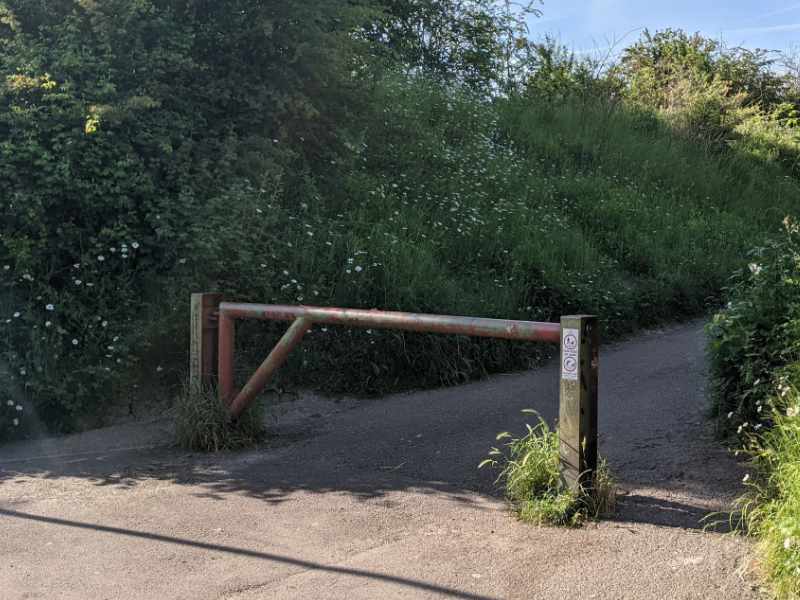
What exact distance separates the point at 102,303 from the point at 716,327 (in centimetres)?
467

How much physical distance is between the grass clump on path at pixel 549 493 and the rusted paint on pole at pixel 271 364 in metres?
1.66

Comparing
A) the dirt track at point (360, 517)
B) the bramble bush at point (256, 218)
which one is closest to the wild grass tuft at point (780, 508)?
the dirt track at point (360, 517)

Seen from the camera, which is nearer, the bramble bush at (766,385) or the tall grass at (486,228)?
the bramble bush at (766,385)

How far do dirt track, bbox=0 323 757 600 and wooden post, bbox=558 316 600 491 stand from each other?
29 centimetres

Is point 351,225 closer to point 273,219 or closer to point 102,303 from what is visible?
point 273,219

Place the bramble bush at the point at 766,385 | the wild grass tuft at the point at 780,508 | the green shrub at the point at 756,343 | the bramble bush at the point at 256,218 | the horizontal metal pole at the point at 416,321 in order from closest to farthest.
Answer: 1. the wild grass tuft at the point at 780,508
2. the bramble bush at the point at 766,385
3. the horizontal metal pole at the point at 416,321
4. the green shrub at the point at 756,343
5. the bramble bush at the point at 256,218

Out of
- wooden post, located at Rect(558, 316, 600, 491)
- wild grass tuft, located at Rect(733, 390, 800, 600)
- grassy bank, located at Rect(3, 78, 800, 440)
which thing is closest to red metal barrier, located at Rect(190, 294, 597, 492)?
wooden post, located at Rect(558, 316, 600, 491)

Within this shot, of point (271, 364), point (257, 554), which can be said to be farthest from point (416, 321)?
point (257, 554)

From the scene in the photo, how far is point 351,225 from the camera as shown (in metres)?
9.25

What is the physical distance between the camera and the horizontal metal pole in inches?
173

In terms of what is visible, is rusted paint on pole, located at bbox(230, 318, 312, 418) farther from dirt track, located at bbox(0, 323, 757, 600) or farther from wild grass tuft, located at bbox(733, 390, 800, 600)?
wild grass tuft, located at bbox(733, 390, 800, 600)

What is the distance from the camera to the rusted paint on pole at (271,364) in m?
5.50

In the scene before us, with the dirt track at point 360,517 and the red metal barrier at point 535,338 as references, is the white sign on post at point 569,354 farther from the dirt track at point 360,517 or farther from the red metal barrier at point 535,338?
the dirt track at point 360,517

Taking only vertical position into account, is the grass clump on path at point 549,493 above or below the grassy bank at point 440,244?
below
